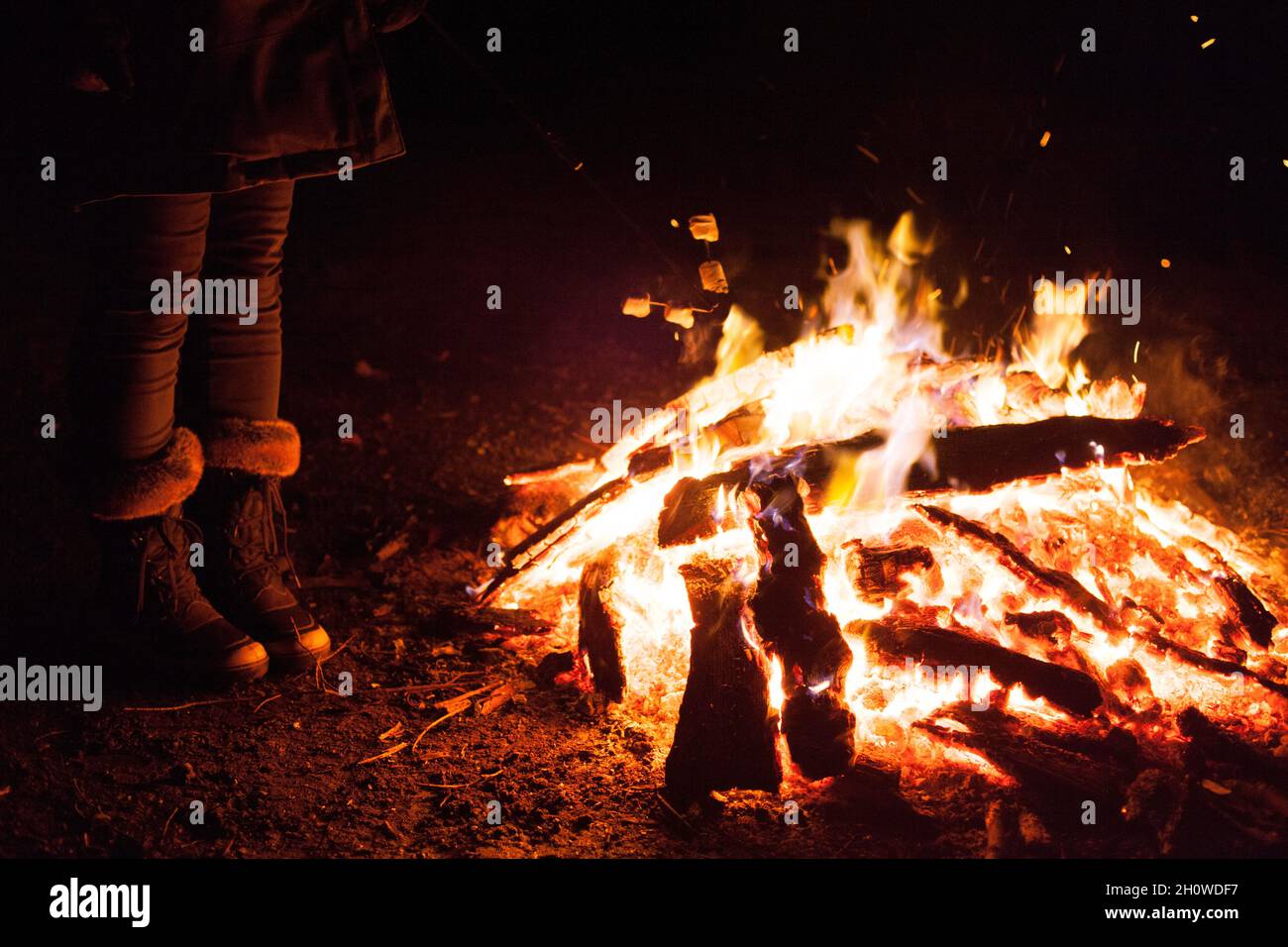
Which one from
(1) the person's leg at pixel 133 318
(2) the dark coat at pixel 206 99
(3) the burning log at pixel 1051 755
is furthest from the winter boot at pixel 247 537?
(3) the burning log at pixel 1051 755

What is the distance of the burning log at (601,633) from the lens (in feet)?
10.1

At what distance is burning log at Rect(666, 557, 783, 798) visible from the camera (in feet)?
8.49

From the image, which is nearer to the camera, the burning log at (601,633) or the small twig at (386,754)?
the small twig at (386,754)

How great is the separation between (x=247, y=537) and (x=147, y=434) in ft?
1.56

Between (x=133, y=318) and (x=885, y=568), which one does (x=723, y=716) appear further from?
(x=133, y=318)

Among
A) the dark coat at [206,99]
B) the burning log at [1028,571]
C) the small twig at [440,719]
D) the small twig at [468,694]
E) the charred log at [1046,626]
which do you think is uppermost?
the dark coat at [206,99]

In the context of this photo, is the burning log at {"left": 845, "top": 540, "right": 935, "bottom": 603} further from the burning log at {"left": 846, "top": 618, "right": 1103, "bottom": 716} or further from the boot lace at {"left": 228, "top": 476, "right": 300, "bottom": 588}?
the boot lace at {"left": 228, "top": 476, "right": 300, "bottom": 588}

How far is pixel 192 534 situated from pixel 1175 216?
4.80 metres

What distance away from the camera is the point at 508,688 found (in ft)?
10.4

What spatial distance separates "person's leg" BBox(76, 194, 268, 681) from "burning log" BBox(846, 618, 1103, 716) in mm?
1908

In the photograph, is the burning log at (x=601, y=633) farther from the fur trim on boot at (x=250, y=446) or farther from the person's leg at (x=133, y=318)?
the person's leg at (x=133, y=318)

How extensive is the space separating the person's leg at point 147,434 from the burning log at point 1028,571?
7.20 ft
